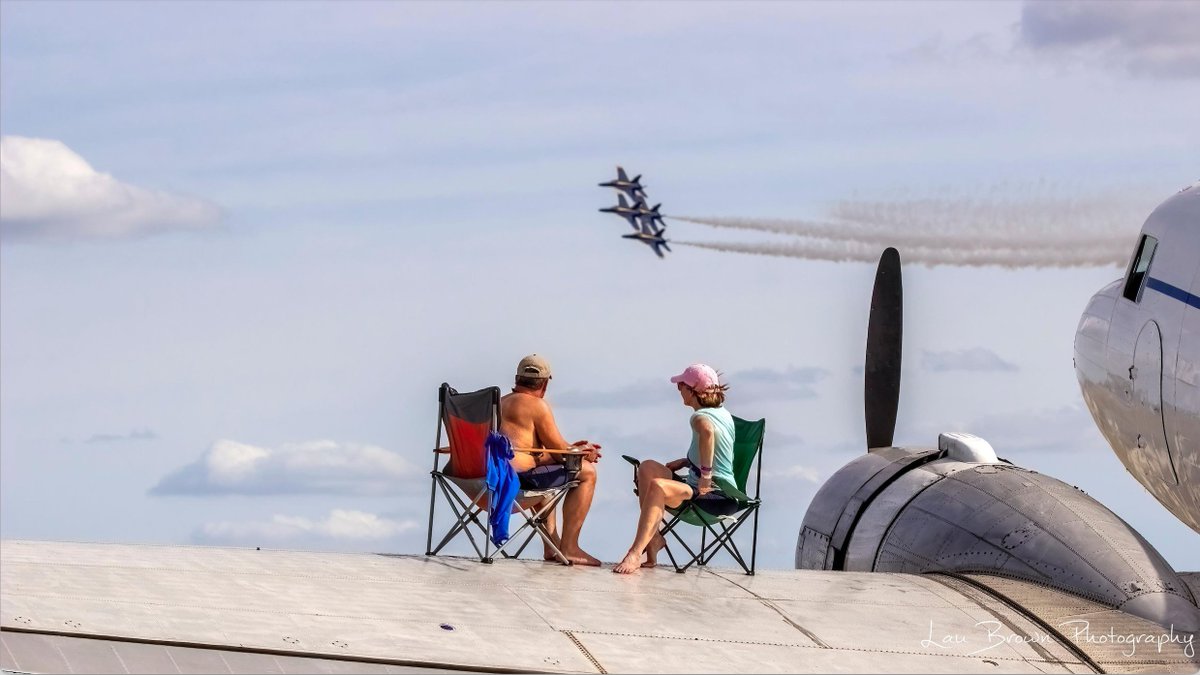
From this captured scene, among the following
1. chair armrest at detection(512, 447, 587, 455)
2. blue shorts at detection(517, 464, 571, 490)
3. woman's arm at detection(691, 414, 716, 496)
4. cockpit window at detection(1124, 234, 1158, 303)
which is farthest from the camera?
cockpit window at detection(1124, 234, 1158, 303)

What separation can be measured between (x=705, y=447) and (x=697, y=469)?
20 cm

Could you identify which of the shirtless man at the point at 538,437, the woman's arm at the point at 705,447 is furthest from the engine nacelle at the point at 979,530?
the shirtless man at the point at 538,437

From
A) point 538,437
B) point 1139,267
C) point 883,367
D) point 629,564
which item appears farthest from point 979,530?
point 883,367

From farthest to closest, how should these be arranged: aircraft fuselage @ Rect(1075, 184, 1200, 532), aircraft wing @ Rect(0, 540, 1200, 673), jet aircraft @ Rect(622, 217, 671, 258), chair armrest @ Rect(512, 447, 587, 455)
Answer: jet aircraft @ Rect(622, 217, 671, 258) < aircraft fuselage @ Rect(1075, 184, 1200, 532) < chair armrest @ Rect(512, 447, 587, 455) < aircraft wing @ Rect(0, 540, 1200, 673)

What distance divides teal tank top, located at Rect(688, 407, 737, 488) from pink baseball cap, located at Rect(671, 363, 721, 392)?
18 centimetres

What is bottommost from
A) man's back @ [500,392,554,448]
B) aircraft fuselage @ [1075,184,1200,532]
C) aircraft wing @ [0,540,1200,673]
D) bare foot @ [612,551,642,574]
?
aircraft wing @ [0,540,1200,673]

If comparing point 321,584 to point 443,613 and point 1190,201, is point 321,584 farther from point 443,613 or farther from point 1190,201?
point 1190,201

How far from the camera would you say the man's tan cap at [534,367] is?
514 inches

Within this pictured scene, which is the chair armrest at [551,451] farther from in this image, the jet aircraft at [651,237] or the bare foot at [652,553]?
the jet aircraft at [651,237]

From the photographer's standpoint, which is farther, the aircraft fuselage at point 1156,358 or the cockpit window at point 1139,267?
the cockpit window at point 1139,267

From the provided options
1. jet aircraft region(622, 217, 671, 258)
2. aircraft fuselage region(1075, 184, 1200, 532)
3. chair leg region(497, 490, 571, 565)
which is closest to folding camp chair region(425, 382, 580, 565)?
chair leg region(497, 490, 571, 565)

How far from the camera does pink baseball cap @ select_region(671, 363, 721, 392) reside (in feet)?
43.2

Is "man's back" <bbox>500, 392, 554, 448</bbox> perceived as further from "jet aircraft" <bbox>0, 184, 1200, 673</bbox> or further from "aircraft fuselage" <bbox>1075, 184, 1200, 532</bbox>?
"aircraft fuselage" <bbox>1075, 184, 1200, 532</bbox>

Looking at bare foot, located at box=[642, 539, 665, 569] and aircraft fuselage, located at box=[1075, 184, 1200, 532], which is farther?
aircraft fuselage, located at box=[1075, 184, 1200, 532]
